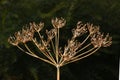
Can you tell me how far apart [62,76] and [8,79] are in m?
0.34

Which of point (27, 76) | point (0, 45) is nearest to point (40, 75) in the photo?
point (27, 76)

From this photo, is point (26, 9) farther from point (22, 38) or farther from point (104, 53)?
point (22, 38)

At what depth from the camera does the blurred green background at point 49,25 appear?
118 inches

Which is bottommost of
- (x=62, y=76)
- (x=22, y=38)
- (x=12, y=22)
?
(x=62, y=76)

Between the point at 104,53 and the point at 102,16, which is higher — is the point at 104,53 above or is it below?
below

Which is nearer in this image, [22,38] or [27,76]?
[22,38]

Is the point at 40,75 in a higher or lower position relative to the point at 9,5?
lower

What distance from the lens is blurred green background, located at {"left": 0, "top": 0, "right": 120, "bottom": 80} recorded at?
2.99 m

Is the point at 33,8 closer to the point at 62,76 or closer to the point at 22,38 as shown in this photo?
the point at 62,76

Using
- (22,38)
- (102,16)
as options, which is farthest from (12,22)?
(22,38)

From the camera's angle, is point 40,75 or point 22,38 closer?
point 22,38

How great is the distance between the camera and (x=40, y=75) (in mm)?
3049

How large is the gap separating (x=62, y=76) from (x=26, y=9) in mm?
479

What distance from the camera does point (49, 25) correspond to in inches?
117
